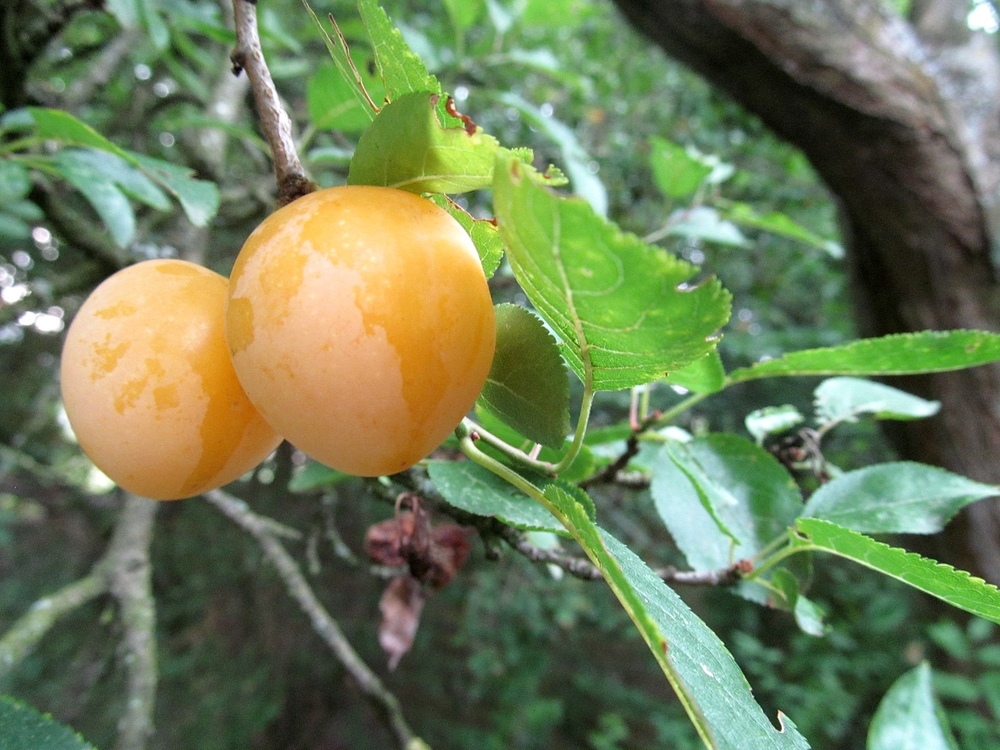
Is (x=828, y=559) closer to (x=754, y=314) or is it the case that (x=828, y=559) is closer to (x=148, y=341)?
(x=754, y=314)

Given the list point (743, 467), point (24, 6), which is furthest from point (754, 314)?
point (24, 6)

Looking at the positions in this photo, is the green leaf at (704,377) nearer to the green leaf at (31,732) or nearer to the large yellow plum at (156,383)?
the large yellow plum at (156,383)

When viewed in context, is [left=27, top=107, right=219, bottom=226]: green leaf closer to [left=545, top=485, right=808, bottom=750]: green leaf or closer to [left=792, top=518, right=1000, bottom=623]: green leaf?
[left=545, top=485, right=808, bottom=750]: green leaf

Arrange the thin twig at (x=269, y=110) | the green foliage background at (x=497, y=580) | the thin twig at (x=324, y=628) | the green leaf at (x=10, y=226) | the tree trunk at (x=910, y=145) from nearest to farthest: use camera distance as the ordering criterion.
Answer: the thin twig at (x=269, y=110) → the thin twig at (x=324, y=628) → the green leaf at (x=10, y=226) → the tree trunk at (x=910, y=145) → the green foliage background at (x=497, y=580)

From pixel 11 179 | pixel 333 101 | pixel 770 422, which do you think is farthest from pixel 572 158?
pixel 11 179

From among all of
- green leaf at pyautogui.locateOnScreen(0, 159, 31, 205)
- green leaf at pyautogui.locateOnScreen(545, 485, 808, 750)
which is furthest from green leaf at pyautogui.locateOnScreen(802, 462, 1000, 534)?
green leaf at pyautogui.locateOnScreen(0, 159, 31, 205)

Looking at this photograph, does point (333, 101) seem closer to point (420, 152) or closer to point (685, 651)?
point (420, 152)

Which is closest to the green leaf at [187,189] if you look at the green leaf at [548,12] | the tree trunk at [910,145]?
the green leaf at [548,12]
